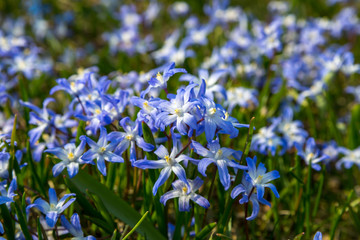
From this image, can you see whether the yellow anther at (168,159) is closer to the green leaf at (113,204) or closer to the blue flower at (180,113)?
the blue flower at (180,113)

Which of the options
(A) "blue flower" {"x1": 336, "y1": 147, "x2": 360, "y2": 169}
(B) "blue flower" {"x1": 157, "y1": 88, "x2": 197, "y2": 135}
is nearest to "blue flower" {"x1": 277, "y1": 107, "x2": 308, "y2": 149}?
(A) "blue flower" {"x1": 336, "y1": 147, "x2": 360, "y2": 169}

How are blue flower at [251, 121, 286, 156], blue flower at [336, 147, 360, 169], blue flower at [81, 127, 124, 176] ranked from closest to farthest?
blue flower at [81, 127, 124, 176], blue flower at [251, 121, 286, 156], blue flower at [336, 147, 360, 169]

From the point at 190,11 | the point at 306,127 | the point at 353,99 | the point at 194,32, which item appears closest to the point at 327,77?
the point at 306,127

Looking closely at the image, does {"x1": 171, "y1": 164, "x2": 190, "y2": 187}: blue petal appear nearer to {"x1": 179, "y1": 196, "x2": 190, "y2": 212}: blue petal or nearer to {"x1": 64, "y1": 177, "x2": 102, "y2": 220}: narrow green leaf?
{"x1": 179, "y1": 196, "x2": 190, "y2": 212}: blue petal

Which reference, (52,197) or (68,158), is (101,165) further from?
(52,197)

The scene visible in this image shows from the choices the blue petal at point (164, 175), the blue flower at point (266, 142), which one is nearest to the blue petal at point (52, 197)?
the blue petal at point (164, 175)
